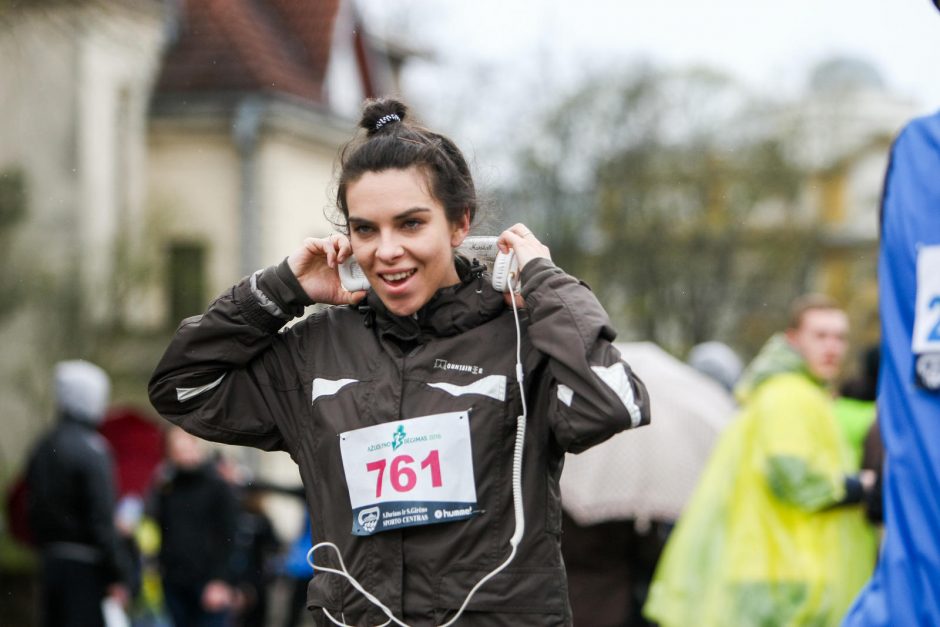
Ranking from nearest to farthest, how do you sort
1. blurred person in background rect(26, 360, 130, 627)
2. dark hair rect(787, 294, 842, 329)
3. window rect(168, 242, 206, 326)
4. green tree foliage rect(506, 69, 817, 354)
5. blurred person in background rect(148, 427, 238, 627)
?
dark hair rect(787, 294, 842, 329) → blurred person in background rect(26, 360, 130, 627) → blurred person in background rect(148, 427, 238, 627) → window rect(168, 242, 206, 326) → green tree foliage rect(506, 69, 817, 354)

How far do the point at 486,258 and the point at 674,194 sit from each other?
3770 centimetres

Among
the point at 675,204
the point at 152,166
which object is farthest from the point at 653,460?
the point at 675,204

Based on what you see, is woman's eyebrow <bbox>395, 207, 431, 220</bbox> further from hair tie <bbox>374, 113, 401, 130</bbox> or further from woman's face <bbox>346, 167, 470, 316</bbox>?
hair tie <bbox>374, 113, 401, 130</bbox>

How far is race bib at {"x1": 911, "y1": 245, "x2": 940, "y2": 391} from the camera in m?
3.48

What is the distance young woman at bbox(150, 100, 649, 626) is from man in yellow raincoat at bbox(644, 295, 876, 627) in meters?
3.72

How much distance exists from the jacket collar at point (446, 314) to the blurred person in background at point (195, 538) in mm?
7450

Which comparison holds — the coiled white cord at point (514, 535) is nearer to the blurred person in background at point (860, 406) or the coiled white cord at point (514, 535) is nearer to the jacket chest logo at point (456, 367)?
the jacket chest logo at point (456, 367)

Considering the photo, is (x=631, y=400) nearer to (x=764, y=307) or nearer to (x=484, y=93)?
(x=484, y=93)

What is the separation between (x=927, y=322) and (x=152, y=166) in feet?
76.9

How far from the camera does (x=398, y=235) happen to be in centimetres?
348

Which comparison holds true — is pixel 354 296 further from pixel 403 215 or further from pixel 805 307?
pixel 805 307

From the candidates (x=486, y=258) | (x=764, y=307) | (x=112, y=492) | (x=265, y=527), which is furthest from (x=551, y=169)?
(x=486, y=258)

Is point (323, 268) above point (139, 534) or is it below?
above

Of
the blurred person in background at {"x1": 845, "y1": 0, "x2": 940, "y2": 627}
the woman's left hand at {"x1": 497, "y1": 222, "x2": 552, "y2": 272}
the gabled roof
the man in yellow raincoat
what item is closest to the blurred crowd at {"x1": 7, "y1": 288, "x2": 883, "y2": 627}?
the man in yellow raincoat
